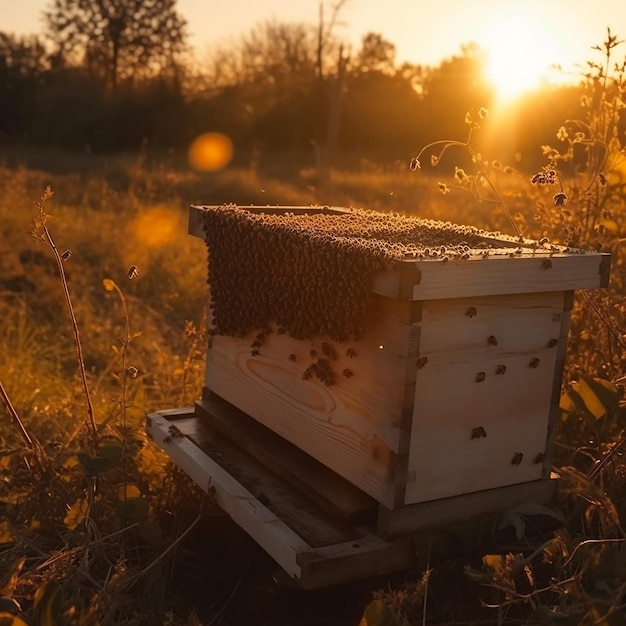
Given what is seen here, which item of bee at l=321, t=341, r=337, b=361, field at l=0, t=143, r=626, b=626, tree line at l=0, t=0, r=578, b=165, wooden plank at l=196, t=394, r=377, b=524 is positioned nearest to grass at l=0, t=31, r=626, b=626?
field at l=0, t=143, r=626, b=626

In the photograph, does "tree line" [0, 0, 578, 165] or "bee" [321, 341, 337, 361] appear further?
"tree line" [0, 0, 578, 165]

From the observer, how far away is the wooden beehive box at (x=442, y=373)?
1830mm

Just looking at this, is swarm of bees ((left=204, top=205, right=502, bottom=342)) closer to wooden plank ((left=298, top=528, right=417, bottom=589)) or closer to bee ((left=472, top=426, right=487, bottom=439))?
bee ((left=472, top=426, right=487, bottom=439))

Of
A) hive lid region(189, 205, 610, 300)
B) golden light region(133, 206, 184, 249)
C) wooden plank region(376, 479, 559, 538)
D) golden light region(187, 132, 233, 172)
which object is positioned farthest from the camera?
golden light region(187, 132, 233, 172)

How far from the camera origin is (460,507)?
205 centimetres

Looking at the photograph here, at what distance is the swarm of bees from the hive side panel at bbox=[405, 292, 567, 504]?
7.4 inches

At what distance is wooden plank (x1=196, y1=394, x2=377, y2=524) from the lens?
6.64 ft

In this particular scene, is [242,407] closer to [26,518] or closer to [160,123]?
[26,518]

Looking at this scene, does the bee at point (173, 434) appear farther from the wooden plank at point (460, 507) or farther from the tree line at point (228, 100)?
the tree line at point (228, 100)

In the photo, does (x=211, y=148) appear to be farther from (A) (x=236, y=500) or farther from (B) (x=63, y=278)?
(A) (x=236, y=500)

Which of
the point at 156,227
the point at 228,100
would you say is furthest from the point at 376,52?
the point at 156,227

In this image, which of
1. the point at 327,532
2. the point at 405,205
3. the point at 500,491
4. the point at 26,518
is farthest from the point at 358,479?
the point at 405,205

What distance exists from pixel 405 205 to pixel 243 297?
29.1ft

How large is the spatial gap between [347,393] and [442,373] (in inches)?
10.9
